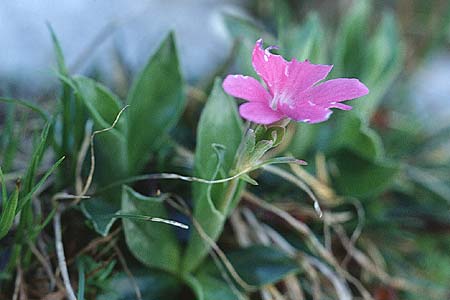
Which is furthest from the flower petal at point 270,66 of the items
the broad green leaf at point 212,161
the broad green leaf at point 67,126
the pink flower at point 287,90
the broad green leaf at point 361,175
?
the broad green leaf at point 361,175

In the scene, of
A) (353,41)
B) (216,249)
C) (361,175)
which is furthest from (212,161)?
(353,41)

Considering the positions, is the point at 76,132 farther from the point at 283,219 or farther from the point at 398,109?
the point at 398,109

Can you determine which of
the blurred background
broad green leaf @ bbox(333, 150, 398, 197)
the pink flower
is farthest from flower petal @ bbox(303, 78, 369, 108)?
broad green leaf @ bbox(333, 150, 398, 197)

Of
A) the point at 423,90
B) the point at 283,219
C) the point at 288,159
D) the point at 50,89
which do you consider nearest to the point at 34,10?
the point at 50,89

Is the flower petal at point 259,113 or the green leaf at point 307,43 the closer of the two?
the flower petal at point 259,113

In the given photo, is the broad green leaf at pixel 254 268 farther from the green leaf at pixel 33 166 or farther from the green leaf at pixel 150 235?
the green leaf at pixel 33 166

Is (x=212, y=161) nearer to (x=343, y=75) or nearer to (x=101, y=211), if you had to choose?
(x=101, y=211)

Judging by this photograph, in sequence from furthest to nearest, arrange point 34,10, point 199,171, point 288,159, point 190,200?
1. point 34,10
2. point 190,200
3. point 199,171
4. point 288,159
